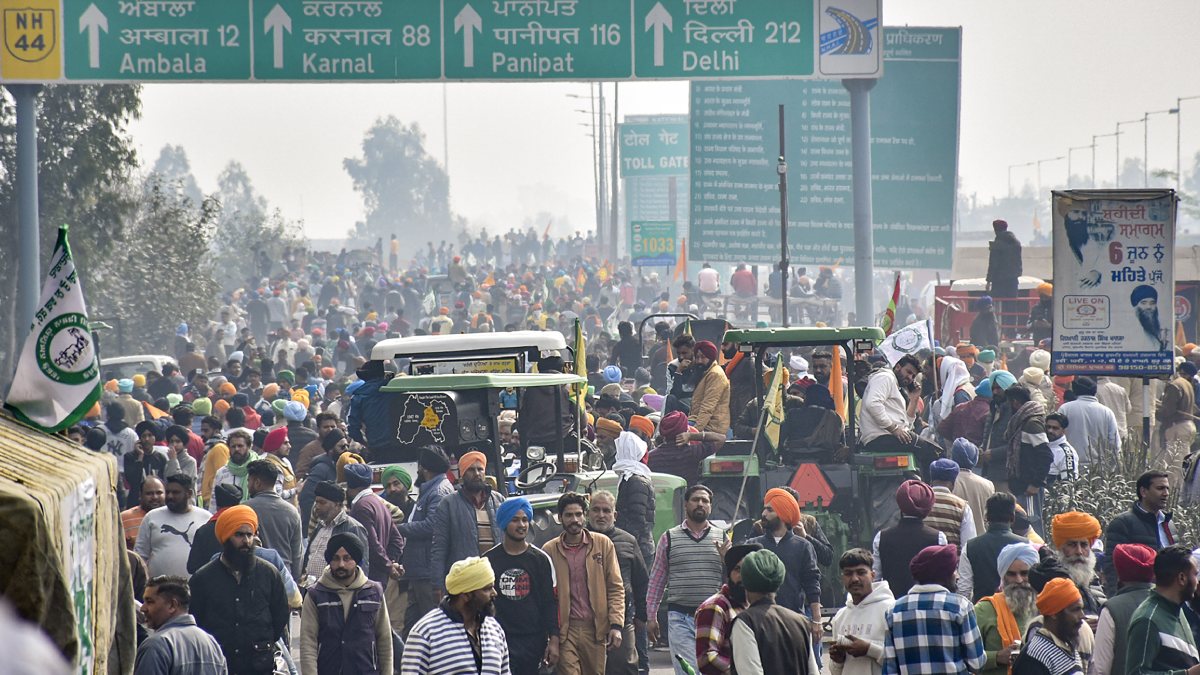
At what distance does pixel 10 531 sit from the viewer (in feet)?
5.22

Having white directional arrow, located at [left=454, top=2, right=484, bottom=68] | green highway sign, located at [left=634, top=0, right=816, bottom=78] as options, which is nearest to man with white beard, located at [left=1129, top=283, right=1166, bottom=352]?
green highway sign, located at [left=634, top=0, right=816, bottom=78]

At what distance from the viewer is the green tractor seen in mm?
12070

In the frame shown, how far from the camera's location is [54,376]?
2.51 metres

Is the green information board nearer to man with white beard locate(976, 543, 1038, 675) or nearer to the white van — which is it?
the white van

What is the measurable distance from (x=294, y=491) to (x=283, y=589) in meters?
4.52

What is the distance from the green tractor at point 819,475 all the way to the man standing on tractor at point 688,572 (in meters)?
2.37

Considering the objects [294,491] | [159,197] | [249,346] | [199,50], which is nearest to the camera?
[294,491]

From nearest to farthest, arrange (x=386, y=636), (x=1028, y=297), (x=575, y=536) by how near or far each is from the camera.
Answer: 1. (x=386, y=636)
2. (x=575, y=536)
3. (x=1028, y=297)

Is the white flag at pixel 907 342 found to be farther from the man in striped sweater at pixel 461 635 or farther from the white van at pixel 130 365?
the white van at pixel 130 365

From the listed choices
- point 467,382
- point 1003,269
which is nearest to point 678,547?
point 467,382

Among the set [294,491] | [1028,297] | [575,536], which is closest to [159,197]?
[1028,297]

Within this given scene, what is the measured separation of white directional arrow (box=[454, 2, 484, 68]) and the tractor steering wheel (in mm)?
9783

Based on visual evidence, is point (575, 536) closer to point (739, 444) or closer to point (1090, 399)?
point (739, 444)

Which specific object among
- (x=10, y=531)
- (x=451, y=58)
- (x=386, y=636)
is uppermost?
(x=451, y=58)
